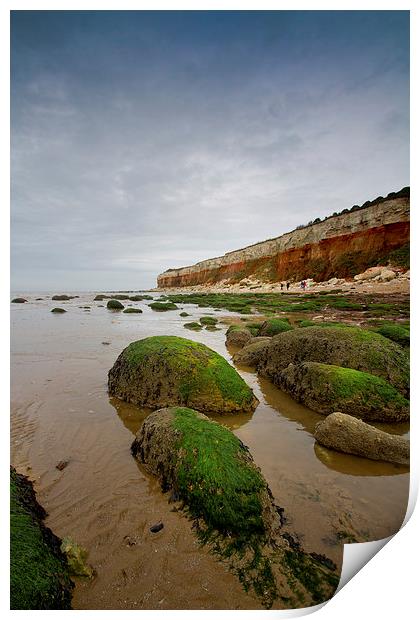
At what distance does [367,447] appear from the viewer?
135 inches

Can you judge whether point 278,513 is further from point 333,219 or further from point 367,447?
point 333,219

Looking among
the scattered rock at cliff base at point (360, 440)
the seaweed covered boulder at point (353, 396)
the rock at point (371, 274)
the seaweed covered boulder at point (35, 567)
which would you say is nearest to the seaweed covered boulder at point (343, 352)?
the seaweed covered boulder at point (353, 396)

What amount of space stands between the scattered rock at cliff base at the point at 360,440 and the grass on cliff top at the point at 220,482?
1.36 m

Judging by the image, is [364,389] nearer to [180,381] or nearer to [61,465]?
[180,381]

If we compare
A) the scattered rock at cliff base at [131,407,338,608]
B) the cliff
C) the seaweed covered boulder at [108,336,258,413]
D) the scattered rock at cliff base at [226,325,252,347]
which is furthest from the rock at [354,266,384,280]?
the scattered rock at cliff base at [131,407,338,608]

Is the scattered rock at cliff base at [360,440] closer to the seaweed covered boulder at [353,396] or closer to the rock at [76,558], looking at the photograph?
the seaweed covered boulder at [353,396]

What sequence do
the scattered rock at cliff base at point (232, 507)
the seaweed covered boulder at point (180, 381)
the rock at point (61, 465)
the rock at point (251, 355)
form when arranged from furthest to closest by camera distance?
the rock at point (251, 355) < the seaweed covered boulder at point (180, 381) < the rock at point (61, 465) < the scattered rock at cliff base at point (232, 507)

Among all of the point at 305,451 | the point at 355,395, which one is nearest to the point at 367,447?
the point at 305,451

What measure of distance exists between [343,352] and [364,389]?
1.22m

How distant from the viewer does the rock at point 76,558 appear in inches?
77.0

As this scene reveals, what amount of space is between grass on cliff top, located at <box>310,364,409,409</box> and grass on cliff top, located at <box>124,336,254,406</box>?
1.31 m

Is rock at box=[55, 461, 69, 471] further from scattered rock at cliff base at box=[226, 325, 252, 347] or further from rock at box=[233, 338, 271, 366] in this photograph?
scattered rock at cliff base at box=[226, 325, 252, 347]

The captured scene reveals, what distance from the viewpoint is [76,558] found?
2.00m

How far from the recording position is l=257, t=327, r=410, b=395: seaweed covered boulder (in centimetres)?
532
